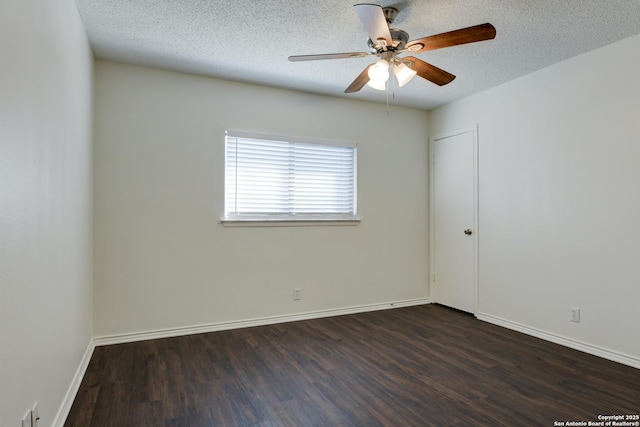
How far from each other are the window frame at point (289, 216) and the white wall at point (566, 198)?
1.45 metres

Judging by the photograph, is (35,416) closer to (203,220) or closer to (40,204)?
(40,204)

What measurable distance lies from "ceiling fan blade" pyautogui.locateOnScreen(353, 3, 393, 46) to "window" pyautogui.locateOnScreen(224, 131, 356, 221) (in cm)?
190

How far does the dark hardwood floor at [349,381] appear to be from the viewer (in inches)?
81.9

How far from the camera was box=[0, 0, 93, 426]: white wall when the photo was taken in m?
1.28

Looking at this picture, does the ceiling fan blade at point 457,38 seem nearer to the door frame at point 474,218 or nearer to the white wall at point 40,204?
the white wall at point 40,204

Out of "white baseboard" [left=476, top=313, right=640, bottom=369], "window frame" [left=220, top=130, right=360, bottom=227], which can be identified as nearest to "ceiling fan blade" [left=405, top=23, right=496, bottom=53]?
"window frame" [left=220, top=130, right=360, bottom=227]

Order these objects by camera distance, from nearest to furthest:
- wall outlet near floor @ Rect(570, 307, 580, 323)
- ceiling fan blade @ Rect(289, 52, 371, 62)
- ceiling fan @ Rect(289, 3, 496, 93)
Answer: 1. ceiling fan @ Rect(289, 3, 496, 93)
2. ceiling fan blade @ Rect(289, 52, 371, 62)
3. wall outlet near floor @ Rect(570, 307, 580, 323)

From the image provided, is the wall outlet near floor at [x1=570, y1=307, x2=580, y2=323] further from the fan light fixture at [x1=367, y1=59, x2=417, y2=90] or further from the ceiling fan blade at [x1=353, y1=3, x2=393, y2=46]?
the ceiling fan blade at [x1=353, y1=3, x2=393, y2=46]

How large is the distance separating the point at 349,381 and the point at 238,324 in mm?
1578

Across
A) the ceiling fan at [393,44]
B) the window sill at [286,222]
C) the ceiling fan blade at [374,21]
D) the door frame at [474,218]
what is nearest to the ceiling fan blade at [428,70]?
the ceiling fan at [393,44]

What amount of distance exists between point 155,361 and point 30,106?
210 cm

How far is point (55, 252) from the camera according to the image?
6.26ft

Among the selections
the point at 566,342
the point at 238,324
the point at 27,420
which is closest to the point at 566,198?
the point at 566,342

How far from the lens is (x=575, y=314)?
3145 mm
